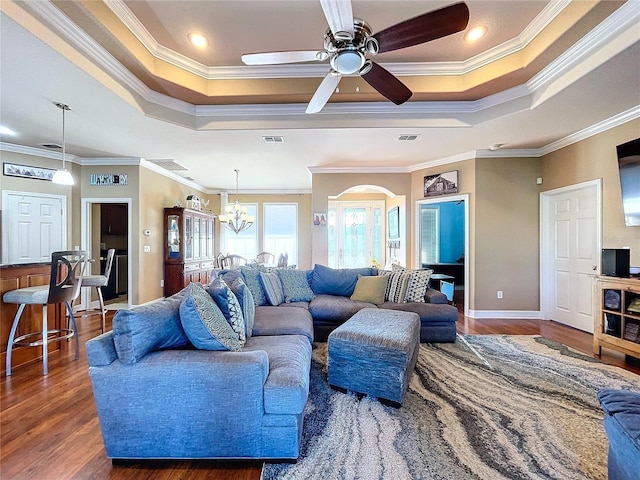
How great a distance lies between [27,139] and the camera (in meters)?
4.38

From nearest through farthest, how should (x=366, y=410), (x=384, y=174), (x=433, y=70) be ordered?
(x=366, y=410) < (x=433, y=70) < (x=384, y=174)

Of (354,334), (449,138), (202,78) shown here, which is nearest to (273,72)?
(202,78)

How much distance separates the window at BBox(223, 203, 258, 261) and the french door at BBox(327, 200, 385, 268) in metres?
2.25

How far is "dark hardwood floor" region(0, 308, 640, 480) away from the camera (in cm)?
162

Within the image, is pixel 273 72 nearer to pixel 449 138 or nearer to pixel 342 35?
pixel 342 35

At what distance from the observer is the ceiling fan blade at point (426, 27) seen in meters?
1.75

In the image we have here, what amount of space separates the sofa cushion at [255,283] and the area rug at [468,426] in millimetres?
945

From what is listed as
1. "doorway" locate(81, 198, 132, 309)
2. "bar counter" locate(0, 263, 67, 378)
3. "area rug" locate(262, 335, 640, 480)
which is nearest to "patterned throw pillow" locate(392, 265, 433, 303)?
"area rug" locate(262, 335, 640, 480)

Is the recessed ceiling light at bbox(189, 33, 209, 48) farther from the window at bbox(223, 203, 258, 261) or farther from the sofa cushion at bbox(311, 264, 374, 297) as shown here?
the window at bbox(223, 203, 258, 261)

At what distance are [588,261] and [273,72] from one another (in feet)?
15.7

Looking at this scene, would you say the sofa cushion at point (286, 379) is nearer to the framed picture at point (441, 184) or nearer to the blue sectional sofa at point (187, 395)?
the blue sectional sofa at point (187, 395)

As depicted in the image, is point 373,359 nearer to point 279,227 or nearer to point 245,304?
point 245,304

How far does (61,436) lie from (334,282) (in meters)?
3.03

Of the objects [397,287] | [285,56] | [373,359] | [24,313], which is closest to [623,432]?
[373,359]
